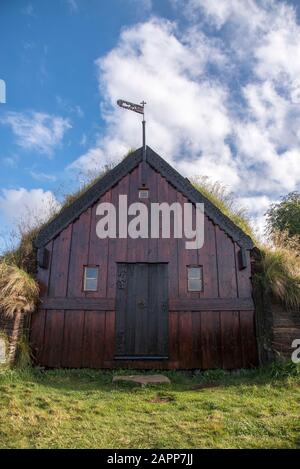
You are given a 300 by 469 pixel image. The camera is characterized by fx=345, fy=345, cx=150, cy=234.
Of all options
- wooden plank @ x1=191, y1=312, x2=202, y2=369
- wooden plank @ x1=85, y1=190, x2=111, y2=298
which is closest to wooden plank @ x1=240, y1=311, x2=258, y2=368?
wooden plank @ x1=191, y1=312, x2=202, y2=369

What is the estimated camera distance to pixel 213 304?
859cm

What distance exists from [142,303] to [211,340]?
6.28 ft

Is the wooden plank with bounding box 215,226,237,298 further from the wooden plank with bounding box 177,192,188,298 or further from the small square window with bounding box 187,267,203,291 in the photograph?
the wooden plank with bounding box 177,192,188,298

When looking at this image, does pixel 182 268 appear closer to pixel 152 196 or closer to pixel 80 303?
pixel 152 196

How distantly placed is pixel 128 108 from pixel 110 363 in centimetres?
702

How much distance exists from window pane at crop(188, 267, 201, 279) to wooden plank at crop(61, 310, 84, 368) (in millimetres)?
2924

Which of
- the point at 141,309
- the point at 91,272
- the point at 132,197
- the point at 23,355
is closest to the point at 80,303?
the point at 91,272

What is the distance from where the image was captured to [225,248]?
9078 millimetres

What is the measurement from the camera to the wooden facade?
8375 millimetres

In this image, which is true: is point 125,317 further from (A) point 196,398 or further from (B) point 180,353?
(A) point 196,398

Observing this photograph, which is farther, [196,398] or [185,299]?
[185,299]

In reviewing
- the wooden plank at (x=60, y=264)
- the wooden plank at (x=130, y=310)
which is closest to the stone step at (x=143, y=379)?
the wooden plank at (x=130, y=310)

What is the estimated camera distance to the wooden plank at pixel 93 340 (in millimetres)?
8352

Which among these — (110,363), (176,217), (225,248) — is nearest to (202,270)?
(225,248)
